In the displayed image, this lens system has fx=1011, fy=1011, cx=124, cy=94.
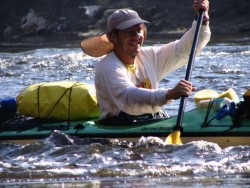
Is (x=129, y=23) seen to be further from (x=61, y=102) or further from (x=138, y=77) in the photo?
(x=61, y=102)

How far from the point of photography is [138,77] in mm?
8109

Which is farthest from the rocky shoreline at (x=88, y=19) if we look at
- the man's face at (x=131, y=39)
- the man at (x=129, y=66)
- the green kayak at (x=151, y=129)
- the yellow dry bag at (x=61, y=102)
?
the man's face at (x=131, y=39)

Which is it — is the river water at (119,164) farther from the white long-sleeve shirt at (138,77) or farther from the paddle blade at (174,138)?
the white long-sleeve shirt at (138,77)

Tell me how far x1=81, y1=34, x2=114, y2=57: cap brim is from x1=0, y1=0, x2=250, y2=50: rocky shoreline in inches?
709

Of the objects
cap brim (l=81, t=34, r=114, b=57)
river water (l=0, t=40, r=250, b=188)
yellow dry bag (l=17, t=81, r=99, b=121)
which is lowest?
river water (l=0, t=40, r=250, b=188)

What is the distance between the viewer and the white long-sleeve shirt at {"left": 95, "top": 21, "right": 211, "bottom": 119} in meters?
7.65

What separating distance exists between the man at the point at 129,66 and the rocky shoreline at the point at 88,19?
1783 centimetres

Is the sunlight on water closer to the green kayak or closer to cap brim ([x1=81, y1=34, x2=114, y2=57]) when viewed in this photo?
the green kayak

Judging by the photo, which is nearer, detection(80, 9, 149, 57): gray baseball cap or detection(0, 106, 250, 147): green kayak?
detection(0, 106, 250, 147): green kayak

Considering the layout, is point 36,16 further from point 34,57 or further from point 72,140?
point 72,140

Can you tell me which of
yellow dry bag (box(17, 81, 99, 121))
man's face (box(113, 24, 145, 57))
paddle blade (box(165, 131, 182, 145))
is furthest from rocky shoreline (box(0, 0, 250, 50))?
paddle blade (box(165, 131, 182, 145))

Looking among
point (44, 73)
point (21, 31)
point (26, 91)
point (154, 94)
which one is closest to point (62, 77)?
point (44, 73)

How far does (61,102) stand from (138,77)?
0.81m

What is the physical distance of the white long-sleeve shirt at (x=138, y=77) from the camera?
765 cm
